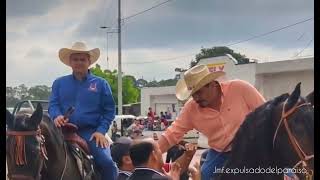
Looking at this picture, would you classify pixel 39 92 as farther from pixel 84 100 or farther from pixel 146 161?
pixel 146 161

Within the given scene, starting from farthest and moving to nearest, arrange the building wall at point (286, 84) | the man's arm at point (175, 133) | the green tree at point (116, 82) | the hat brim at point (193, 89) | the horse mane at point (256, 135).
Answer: the green tree at point (116, 82)
the building wall at point (286, 84)
the man's arm at point (175, 133)
the hat brim at point (193, 89)
the horse mane at point (256, 135)

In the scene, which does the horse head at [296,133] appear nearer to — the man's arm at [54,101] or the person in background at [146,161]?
the person in background at [146,161]

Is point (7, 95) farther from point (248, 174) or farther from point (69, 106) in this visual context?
point (248, 174)

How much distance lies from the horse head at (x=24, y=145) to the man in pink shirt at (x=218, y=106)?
3.16 ft

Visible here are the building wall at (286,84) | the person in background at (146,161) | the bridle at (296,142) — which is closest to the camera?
the person in background at (146,161)

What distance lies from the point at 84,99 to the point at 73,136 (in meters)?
0.29

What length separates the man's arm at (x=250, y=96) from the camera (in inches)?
114

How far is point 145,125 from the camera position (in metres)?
5.13

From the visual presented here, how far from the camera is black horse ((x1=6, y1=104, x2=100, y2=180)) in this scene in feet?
9.83

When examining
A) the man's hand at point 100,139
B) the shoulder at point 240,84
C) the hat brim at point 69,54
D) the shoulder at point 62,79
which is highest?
the hat brim at point 69,54

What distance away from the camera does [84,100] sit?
3.54 metres

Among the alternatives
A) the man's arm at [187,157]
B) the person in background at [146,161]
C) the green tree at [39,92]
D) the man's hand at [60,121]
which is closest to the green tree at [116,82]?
the green tree at [39,92]
